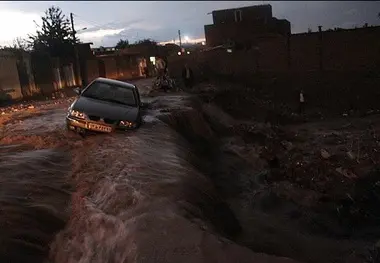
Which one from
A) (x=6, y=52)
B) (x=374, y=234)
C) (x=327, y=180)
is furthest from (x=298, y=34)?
(x=6, y=52)

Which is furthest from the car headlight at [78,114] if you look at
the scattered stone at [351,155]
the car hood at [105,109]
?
the scattered stone at [351,155]

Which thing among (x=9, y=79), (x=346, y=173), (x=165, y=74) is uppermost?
(x=9, y=79)

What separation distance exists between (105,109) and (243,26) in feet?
78.9

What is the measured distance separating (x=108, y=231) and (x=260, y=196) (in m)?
4.32

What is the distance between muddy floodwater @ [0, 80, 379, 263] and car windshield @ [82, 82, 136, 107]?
32.3 inches

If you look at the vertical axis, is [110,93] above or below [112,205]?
above

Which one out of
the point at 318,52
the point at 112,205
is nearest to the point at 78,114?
the point at 112,205

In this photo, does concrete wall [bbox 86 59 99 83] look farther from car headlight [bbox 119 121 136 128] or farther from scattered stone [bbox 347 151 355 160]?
scattered stone [bbox 347 151 355 160]

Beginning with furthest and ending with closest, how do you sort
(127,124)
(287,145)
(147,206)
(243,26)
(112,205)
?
(243,26), (287,145), (127,124), (112,205), (147,206)

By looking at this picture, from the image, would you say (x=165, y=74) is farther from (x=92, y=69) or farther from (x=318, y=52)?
(x=92, y=69)

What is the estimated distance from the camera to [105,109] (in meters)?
7.87

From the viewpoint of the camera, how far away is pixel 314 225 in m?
6.49

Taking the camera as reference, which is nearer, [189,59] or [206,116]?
[206,116]

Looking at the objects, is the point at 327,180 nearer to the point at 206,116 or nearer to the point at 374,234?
the point at 374,234
